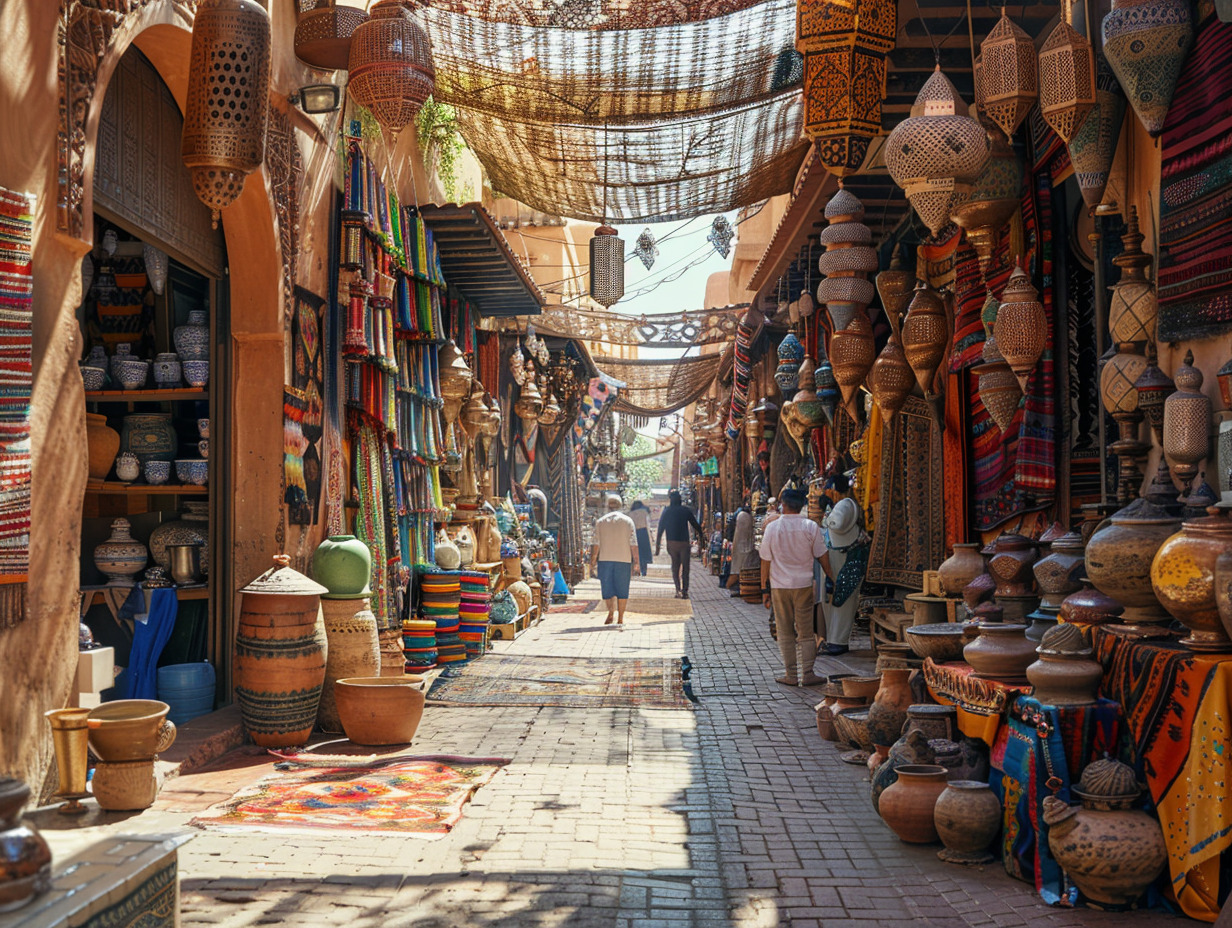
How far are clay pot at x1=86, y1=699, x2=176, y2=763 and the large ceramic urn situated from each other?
3.85 ft

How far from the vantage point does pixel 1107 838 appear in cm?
323

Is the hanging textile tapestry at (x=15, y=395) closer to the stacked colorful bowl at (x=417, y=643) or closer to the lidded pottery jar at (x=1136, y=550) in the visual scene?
the lidded pottery jar at (x=1136, y=550)

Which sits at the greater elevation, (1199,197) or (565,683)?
(1199,197)

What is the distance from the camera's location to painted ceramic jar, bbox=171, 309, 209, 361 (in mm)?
5984

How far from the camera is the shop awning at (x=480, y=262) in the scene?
8.74 meters

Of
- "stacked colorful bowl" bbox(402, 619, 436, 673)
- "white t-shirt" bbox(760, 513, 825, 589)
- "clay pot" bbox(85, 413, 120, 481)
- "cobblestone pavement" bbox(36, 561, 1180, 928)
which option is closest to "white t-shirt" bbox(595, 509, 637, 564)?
"stacked colorful bowl" bbox(402, 619, 436, 673)

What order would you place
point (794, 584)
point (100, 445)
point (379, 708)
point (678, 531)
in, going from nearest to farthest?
point (379, 708), point (100, 445), point (794, 584), point (678, 531)

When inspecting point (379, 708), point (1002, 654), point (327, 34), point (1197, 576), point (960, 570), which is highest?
point (327, 34)

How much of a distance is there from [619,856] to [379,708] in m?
2.09

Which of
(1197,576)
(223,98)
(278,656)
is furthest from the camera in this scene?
(278,656)

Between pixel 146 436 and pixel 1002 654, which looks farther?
pixel 146 436

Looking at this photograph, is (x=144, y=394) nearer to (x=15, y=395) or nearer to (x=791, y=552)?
(x=15, y=395)

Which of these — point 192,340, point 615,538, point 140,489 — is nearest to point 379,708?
point 140,489

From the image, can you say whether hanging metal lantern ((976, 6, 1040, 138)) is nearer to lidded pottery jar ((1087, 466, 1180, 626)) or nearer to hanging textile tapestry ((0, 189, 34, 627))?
lidded pottery jar ((1087, 466, 1180, 626))
